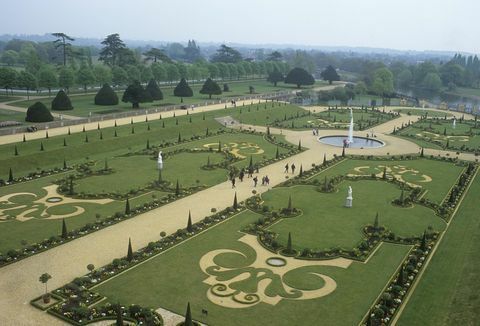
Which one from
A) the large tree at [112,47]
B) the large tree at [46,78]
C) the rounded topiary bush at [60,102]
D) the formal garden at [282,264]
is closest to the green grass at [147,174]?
the formal garden at [282,264]

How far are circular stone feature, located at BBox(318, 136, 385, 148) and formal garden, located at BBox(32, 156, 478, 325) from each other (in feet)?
90.2

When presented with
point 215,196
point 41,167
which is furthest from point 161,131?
point 215,196

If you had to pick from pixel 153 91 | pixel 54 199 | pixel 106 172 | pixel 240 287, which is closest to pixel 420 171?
pixel 240 287

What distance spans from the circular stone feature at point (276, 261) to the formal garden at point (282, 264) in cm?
8

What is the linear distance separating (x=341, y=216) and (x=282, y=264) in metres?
12.3

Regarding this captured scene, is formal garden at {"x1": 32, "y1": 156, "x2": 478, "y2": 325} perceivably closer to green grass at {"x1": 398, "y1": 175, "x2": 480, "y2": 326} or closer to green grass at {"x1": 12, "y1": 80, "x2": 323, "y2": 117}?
green grass at {"x1": 398, "y1": 175, "x2": 480, "y2": 326}

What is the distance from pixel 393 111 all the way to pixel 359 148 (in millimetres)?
53190

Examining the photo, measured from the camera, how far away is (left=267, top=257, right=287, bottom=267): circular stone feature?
34.4 metres

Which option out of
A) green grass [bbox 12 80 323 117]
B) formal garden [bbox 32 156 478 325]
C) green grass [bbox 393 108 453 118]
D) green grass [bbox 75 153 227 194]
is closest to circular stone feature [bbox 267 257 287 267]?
formal garden [bbox 32 156 478 325]

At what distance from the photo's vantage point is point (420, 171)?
6284cm

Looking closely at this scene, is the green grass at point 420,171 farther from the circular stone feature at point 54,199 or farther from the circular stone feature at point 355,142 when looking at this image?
the circular stone feature at point 54,199

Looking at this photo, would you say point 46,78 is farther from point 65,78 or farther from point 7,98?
point 7,98

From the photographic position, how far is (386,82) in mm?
160750

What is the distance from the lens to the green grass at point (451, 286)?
90.3 feet
